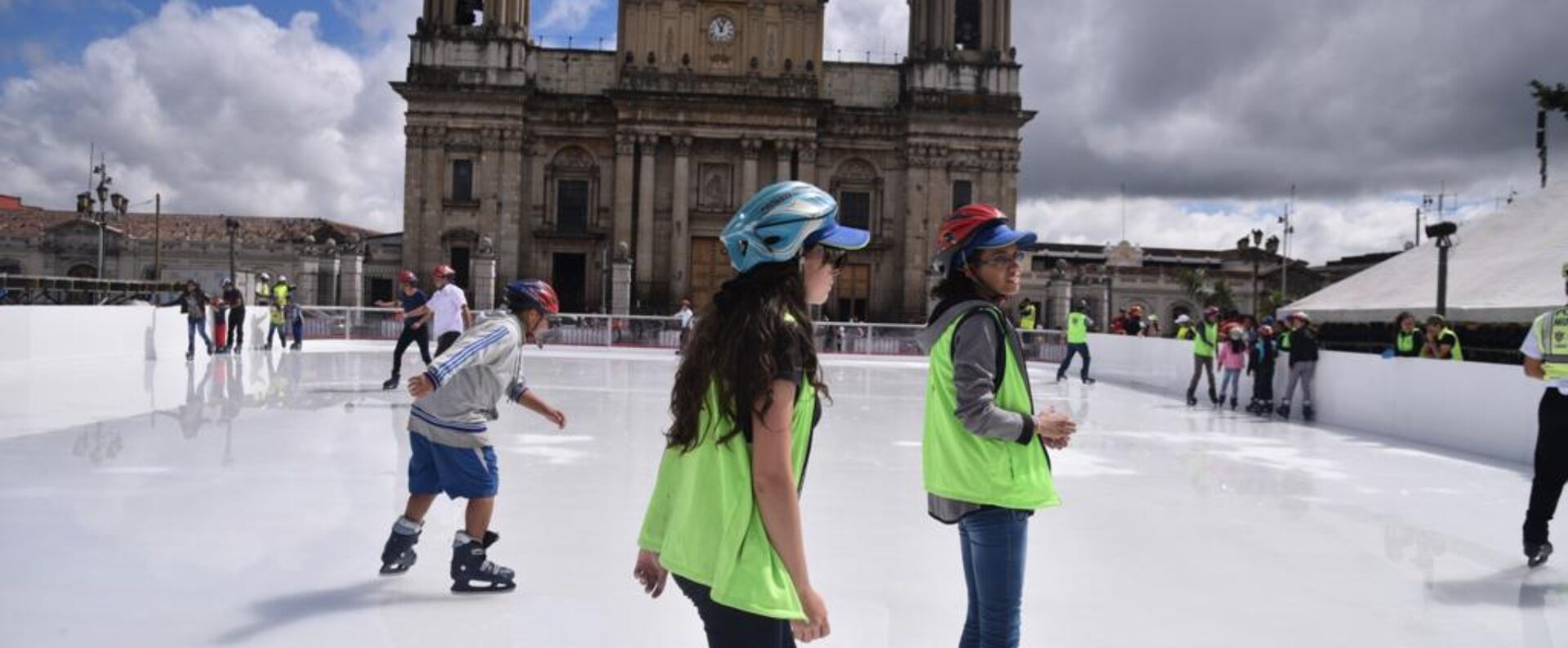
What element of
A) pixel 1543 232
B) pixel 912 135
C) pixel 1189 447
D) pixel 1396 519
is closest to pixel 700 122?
pixel 912 135

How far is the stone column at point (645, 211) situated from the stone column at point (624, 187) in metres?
0.34

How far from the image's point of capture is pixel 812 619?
2.32 m

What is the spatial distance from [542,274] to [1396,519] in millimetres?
37811

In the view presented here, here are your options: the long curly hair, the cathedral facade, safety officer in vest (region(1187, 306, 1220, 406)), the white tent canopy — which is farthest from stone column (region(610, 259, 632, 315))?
the long curly hair

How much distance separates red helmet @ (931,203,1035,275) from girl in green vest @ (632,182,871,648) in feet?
2.88

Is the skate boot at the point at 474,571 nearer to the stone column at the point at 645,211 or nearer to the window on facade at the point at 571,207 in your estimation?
the stone column at the point at 645,211

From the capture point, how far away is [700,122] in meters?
41.6

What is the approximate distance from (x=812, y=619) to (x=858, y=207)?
41975mm

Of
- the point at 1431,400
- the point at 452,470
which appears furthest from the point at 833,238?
the point at 1431,400

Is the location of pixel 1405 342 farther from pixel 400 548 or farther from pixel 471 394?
pixel 400 548

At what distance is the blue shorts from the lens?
483 cm

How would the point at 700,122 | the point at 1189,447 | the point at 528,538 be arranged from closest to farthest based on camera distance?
the point at 528,538
the point at 1189,447
the point at 700,122

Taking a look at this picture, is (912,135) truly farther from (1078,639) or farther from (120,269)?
(120,269)

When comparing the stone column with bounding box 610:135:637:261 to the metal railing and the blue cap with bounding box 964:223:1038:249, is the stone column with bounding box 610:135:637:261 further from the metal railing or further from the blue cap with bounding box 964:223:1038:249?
the blue cap with bounding box 964:223:1038:249
